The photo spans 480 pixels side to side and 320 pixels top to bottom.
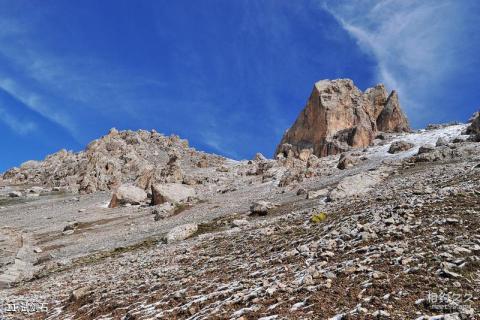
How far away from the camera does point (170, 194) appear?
81.1 meters

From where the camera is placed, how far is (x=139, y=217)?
2744 inches

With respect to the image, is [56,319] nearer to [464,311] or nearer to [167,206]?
[464,311]

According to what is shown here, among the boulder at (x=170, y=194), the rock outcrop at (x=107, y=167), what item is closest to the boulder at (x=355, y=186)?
the boulder at (x=170, y=194)

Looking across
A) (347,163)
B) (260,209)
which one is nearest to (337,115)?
(347,163)

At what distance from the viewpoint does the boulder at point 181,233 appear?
124 feet

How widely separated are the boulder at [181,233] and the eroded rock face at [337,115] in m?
87.3

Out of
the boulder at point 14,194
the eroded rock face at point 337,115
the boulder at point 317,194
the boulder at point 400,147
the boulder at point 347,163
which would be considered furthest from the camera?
the boulder at point 14,194

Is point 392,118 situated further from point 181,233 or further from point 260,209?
point 181,233

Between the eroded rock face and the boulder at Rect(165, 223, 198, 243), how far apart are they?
8732 centimetres

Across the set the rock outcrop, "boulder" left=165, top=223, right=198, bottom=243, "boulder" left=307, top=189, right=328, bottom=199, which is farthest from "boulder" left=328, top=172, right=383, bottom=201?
the rock outcrop

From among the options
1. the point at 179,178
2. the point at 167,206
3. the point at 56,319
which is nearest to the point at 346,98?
the point at 179,178

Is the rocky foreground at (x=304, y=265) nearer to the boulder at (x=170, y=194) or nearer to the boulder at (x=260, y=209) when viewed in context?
the boulder at (x=260, y=209)

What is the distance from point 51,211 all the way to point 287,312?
317 feet

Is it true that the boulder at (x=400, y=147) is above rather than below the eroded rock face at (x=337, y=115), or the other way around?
below
